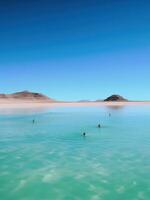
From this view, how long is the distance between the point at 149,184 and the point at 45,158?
18.7 feet

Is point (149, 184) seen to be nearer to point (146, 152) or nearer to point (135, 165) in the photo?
point (135, 165)

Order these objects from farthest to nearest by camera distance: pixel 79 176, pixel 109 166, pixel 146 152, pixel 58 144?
1. pixel 58 144
2. pixel 146 152
3. pixel 109 166
4. pixel 79 176

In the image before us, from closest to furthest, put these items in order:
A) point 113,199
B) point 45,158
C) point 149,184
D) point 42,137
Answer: point 113,199 < point 149,184 < point 45,158 < point 42,137

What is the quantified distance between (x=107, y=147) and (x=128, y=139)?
3.24 metres

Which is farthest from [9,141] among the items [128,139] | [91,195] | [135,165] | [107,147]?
[91,195]

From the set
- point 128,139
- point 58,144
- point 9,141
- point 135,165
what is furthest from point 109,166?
point 9,141

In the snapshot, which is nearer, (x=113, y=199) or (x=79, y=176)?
(x=113, y=199)

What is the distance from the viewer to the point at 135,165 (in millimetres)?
13195

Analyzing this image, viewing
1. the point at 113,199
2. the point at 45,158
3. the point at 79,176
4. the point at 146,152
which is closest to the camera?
the point at 113,199

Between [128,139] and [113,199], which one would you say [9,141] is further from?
[113,199]

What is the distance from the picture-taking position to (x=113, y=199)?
9.61 metres

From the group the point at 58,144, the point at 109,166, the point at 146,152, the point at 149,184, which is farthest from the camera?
the point at 58,144

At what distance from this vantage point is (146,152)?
51.4 ft

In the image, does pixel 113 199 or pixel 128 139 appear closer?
pixel 113 199
